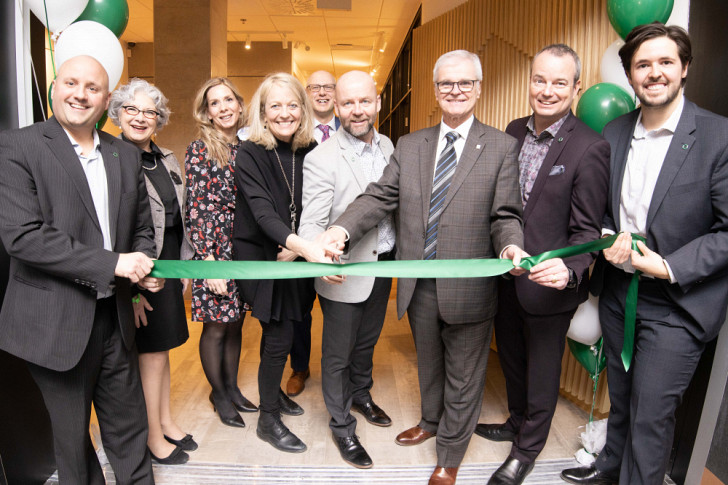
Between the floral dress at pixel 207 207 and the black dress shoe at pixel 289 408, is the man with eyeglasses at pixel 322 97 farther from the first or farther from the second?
the black dress shoe at pixel 289 408

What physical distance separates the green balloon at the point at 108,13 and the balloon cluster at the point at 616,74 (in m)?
2.43

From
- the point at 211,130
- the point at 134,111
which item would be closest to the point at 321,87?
the point at 211,130

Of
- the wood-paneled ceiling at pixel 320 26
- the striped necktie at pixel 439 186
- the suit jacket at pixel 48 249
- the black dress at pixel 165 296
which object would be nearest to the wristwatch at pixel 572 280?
the striped necktie at pixel 439 186

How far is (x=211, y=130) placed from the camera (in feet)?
8.72

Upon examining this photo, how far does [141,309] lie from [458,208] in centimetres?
154

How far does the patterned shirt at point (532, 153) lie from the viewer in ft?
7.39

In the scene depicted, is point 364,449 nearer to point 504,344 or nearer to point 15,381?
point 504,344

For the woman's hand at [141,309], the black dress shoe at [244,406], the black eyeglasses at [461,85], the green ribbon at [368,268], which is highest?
the black eyeglasses at [461,85]

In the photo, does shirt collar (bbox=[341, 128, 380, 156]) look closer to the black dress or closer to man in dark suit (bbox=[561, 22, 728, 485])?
the black dress

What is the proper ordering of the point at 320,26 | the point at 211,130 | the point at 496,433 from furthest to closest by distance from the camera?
the point at 320,26 < the point at 496,433 < the point at 211,130

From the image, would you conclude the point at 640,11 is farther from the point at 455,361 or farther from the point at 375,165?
the point at 455,361

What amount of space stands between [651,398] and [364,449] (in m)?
1.36

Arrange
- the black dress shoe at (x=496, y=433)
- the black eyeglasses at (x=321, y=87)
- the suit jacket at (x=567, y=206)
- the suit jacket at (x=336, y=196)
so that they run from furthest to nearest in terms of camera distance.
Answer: the black eyeglasses at (x=321, y=87) → the black dress shoe at (x=496, y=433) → the suit jacket at (x=336, y=196) → the suit jacket at (x=567, y=206)

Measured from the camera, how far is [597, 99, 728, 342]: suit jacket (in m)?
1.85
